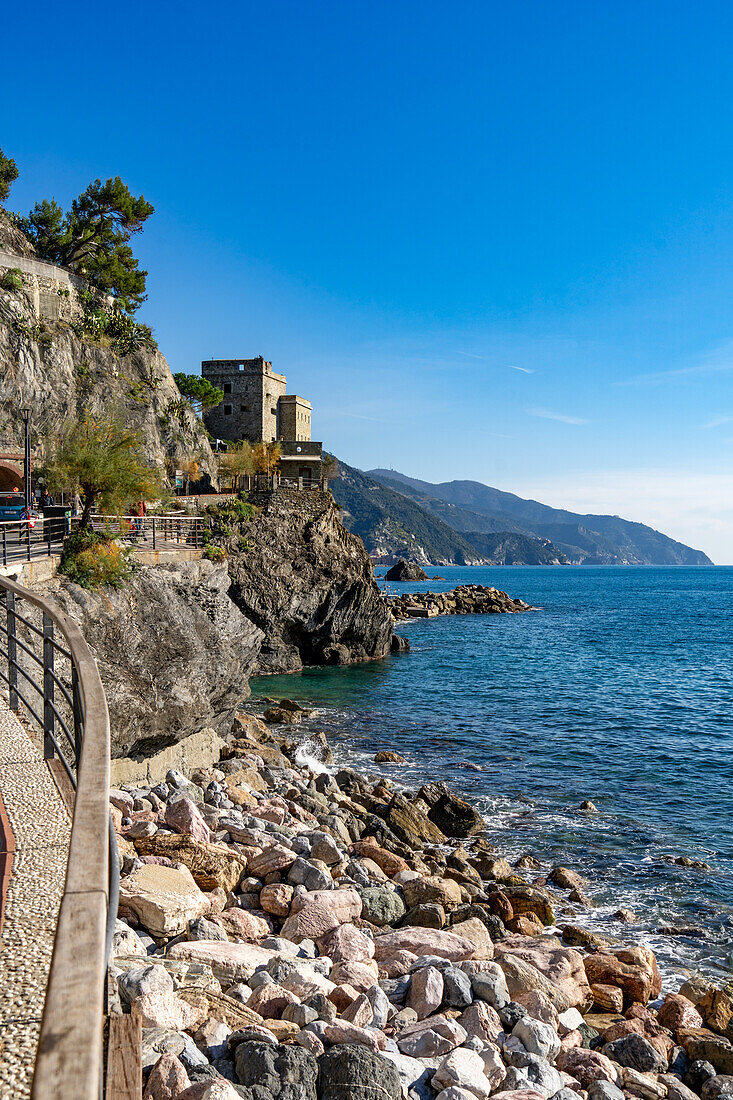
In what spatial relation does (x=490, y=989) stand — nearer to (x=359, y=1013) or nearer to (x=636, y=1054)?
(x=359, y=1013)

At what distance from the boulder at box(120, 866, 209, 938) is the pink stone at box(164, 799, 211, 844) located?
2.32 m

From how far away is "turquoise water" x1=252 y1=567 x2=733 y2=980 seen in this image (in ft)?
47.6

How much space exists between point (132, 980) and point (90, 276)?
57.8 metres

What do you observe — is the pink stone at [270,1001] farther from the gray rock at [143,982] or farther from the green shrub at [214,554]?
the green shrub at [214,554]

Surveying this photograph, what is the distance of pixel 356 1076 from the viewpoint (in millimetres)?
5641

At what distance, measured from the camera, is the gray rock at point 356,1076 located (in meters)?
5.52

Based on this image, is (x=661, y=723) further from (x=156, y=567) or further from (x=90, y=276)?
(x=90, y=276)

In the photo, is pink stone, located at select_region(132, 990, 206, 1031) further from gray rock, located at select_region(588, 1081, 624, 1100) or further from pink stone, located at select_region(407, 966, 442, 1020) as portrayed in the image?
gray rock, located at select_region(588, 1081, 624, 1100)

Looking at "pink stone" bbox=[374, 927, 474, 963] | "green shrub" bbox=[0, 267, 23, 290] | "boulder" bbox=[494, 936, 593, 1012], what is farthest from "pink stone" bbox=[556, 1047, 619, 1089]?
"green shrub" bbox=[0, 267, 23, 290]

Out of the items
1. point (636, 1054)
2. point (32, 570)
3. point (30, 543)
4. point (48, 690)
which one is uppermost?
point (30, 543)

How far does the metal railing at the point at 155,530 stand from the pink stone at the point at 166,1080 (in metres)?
13.0

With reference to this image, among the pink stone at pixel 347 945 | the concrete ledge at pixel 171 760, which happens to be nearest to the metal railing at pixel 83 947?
the pink stone at pixel 347 945

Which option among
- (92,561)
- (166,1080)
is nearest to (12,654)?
(166,1080)

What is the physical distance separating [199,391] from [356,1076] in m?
61.9
